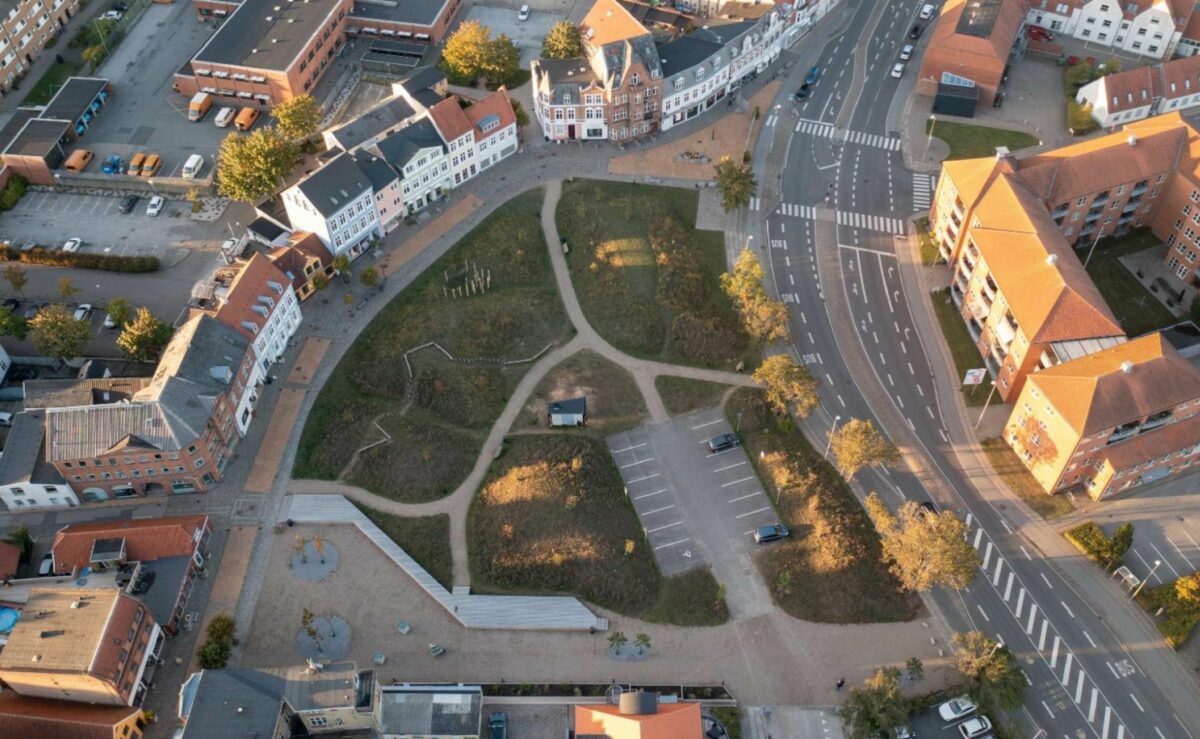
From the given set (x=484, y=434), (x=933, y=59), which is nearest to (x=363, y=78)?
(x=484, y=434)

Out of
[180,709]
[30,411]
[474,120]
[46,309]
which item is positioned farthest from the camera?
[474,120]

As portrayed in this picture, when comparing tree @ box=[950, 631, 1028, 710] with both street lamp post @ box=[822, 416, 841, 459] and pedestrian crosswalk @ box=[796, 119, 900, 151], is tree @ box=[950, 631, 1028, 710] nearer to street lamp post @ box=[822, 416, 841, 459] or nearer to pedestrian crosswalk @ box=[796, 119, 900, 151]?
street lamp post @ box=[822, 416, 841, 459]

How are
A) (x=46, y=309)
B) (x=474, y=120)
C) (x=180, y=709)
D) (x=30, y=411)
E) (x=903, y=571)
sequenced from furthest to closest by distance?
(x=474, y=120), (x=46, y=309), (x=30, y=411), (x=903, y=571), (x=180, y=709)

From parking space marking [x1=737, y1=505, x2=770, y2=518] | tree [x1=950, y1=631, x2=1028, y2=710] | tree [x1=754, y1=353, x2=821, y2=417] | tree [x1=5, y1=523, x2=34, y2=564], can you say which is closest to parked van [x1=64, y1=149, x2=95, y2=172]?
tree [x1=5, y1=523, x2=34, y2=564]

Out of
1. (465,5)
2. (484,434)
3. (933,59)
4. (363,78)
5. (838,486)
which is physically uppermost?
(465,5)

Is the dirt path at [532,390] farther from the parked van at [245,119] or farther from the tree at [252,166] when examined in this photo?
the parked van at [245,119]

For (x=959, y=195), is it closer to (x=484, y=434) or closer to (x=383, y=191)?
(x=484, y=434)

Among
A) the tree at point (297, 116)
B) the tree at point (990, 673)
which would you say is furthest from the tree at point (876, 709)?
the tree at point (297, 116)

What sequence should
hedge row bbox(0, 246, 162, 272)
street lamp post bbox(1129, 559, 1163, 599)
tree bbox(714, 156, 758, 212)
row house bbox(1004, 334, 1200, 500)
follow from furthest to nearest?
tree bbox(714, 156, 758, 212) → hedge row bbox(0, 246, 162, 272) → row house bbox(1004, 334, 1200, 500) → street lamp post bbox(1129, 559, 1163, 599)
